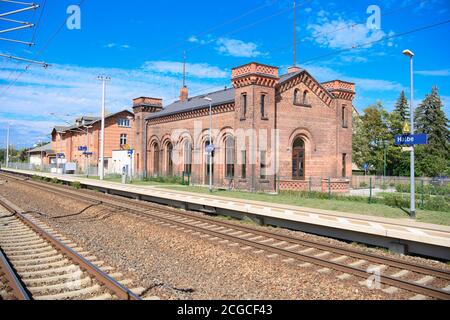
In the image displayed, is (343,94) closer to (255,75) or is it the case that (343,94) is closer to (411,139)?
(255,75)

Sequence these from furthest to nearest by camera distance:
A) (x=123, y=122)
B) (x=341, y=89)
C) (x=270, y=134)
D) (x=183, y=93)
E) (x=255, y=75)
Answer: (x=123, y=122) < (x=183, y=93) < (x=341, y=89) < (x=270, y=134) < (x=255, y=75)

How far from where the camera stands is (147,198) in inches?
883

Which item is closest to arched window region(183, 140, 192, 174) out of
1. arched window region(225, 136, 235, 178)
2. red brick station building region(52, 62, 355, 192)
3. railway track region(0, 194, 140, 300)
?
red brick station building region(52, 62, 355, 192)

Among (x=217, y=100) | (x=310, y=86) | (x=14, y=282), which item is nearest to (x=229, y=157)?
(x=217, y=100)

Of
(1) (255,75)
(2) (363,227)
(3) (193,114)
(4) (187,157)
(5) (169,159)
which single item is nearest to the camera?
(2) (363,227)

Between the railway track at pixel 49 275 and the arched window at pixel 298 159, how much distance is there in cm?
2134

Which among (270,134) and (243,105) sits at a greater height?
(243,105)

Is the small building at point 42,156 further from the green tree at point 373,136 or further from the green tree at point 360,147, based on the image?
the green tree at point 373,136

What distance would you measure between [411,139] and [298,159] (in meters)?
15.9

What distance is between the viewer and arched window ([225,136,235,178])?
2884cm

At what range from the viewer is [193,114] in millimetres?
33406

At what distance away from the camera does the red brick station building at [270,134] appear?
87.1ft

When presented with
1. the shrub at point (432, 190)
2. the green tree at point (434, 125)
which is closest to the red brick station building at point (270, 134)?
the shrub at point (432, 190)

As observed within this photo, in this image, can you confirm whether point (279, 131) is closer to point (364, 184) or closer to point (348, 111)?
point (348, 111)
